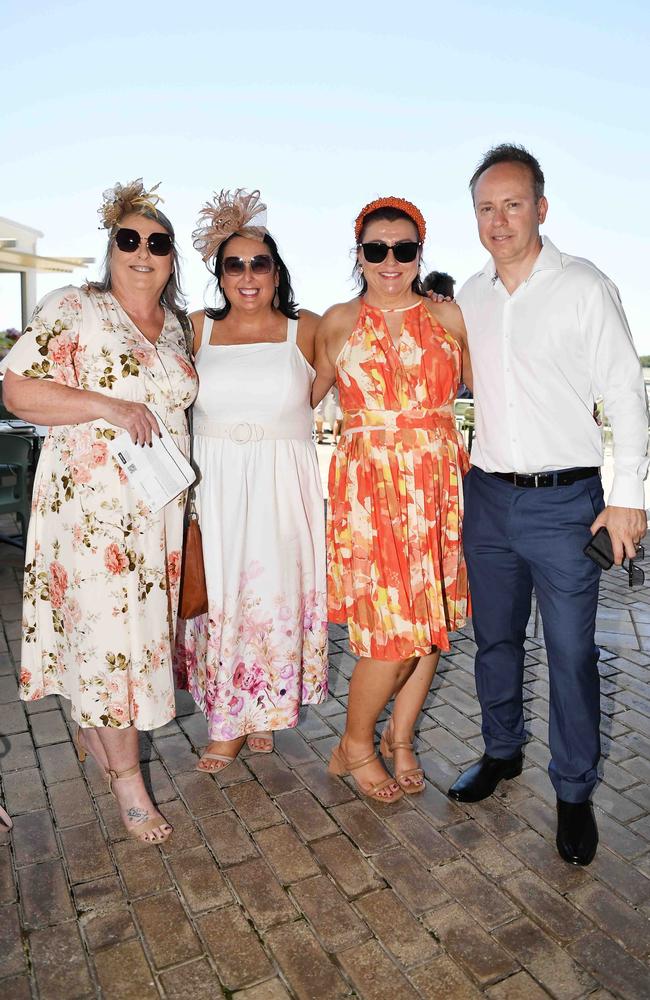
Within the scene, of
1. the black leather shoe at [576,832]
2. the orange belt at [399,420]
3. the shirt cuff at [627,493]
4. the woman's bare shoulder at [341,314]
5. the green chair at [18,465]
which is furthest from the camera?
the green chair at [18,465]

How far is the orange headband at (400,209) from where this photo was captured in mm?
2477

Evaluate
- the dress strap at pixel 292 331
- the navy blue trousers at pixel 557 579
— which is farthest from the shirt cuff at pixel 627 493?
the dress strap at pixel 292 331

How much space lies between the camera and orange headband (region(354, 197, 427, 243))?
2.48 m

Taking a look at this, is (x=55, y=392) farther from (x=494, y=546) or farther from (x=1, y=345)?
(x=1, y=345)

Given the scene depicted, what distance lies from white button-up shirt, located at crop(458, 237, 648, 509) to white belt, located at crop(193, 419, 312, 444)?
0.64 metres

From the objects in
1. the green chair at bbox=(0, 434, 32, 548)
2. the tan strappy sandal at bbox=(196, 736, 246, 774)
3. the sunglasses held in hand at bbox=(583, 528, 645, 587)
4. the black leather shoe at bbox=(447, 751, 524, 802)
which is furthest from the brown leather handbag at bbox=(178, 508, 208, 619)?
the green chair at bbox=(0, 434, 32, 548)

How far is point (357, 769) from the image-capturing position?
268 centimetres

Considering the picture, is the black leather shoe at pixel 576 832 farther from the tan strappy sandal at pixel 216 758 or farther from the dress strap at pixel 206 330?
the dress strap at pixel 206 330

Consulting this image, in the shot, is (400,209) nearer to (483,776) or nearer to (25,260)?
(483,776)

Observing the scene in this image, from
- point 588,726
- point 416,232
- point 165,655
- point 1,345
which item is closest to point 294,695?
point 165,655

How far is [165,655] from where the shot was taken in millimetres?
2416

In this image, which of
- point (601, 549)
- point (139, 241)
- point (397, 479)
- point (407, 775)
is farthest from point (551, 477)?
point (139, 241)

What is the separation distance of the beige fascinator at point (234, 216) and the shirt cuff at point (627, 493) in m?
1.39

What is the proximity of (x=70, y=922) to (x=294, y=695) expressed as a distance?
3.30ft
